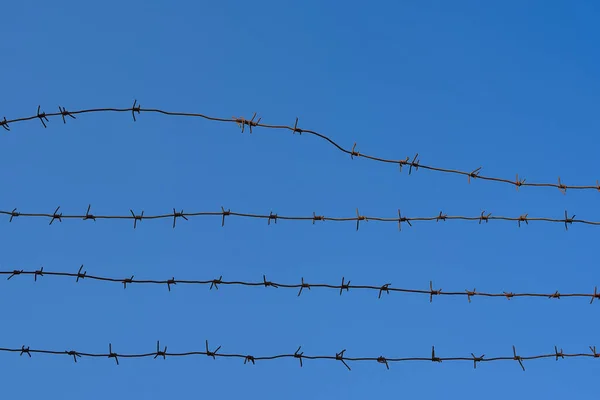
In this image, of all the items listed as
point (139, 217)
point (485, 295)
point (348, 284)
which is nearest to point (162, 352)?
point (139, 217)

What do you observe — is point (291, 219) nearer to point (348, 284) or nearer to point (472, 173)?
point (348, 284)

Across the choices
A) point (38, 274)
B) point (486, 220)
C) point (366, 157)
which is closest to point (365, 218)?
point (366, 157)

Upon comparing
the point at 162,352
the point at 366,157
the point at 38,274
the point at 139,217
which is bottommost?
the point at 162,352

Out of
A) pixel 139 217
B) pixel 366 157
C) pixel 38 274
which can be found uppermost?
pixel 366 157

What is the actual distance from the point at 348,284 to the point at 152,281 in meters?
1.38

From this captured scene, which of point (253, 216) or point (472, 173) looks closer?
point (253, 216)

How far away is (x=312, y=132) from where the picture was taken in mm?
6375

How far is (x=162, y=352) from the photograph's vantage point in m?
6.17

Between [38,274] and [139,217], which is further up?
[139,217]

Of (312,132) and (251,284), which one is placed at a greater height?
(312,132)

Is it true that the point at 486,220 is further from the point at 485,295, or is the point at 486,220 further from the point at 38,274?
the point at 38,274

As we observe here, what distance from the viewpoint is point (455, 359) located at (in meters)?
6.40

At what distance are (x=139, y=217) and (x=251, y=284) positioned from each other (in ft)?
3.06

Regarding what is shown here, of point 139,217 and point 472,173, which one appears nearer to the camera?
point 139,217
